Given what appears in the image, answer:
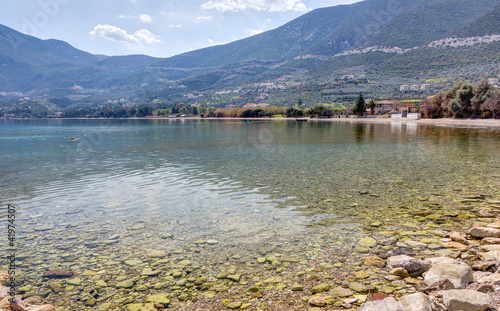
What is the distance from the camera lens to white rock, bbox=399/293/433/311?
4.62m

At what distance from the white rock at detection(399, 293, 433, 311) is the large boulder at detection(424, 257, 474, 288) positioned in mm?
1167

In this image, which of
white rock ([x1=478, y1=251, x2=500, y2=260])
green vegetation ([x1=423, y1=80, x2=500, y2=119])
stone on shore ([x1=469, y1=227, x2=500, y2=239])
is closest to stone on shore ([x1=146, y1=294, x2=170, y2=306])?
white rock ([x1=478, y1=251, x2=500, y2=260])

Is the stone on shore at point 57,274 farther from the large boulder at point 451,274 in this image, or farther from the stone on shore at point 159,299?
the large boulder at point 451,274

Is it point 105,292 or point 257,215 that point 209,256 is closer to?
point 105,292

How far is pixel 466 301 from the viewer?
4.69m

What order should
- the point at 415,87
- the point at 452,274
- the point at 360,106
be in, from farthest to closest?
the point at 415,87 < the point at 360,106 < the point at 452,274

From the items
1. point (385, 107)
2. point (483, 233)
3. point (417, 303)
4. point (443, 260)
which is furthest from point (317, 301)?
point (385, 107)

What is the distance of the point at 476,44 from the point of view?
7825 inches

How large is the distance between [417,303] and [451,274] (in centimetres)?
167

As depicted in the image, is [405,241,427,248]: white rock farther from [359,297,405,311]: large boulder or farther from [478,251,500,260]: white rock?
[359,297,405,311]: large boulder

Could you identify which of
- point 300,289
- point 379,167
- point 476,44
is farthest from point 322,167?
point 476,44

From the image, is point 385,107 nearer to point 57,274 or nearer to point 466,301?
point 466,301

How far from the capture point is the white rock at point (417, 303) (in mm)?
4624

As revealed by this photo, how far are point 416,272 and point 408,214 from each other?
16.0 ft
